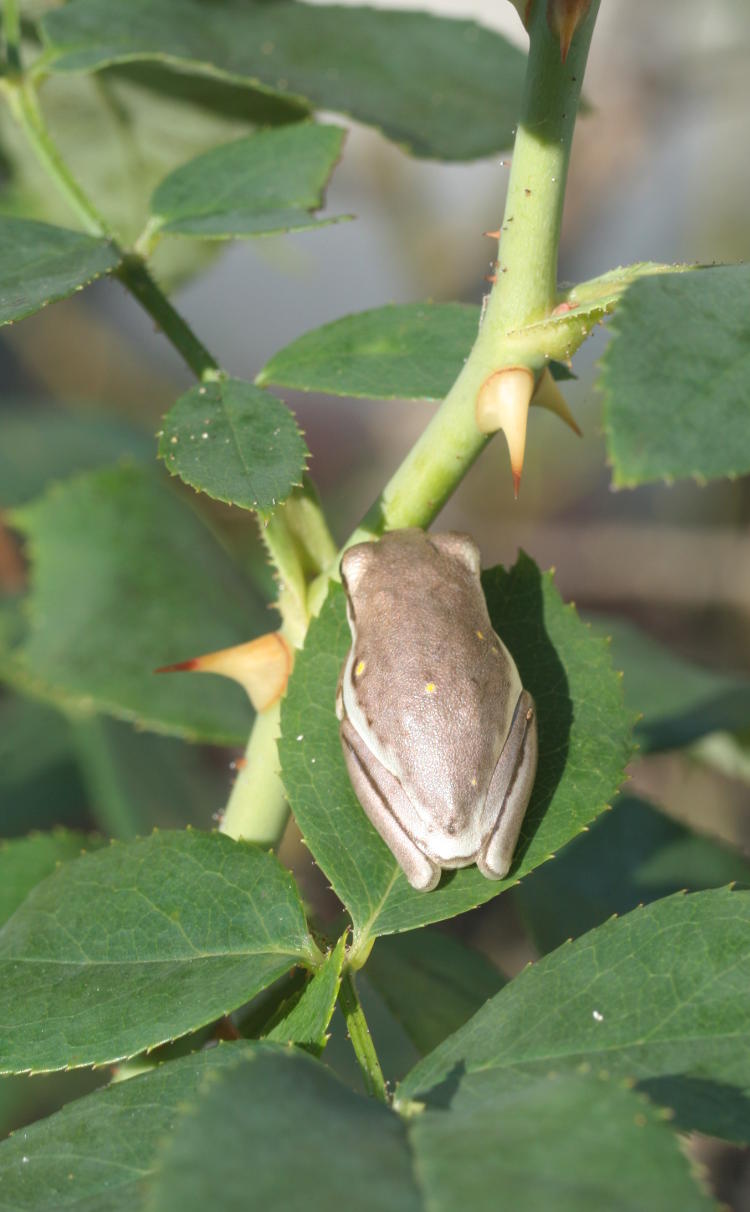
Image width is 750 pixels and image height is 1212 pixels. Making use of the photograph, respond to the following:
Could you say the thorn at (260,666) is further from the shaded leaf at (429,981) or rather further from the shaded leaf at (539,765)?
the shaded leaf at (429,981)

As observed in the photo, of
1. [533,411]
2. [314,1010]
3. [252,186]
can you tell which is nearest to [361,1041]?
[314,1010]

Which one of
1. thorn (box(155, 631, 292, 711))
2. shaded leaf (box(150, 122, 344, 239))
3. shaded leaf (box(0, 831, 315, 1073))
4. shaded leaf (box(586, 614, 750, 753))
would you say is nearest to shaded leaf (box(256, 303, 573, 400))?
shaded leaf (box(150, 122, 344, 239))

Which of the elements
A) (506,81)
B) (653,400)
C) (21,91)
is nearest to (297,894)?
(653,400)

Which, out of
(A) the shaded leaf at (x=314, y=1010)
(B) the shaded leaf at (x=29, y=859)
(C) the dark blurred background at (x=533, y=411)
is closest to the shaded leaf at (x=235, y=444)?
(A) the shaded leaf at (x=314, y=1010)

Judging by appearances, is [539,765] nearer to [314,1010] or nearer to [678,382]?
[314,1010]

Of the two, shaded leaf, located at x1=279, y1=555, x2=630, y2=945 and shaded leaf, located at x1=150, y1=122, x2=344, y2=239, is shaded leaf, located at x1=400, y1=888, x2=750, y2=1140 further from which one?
shaded leaf, located at x1=150, y1=122, x2=344, y2=239

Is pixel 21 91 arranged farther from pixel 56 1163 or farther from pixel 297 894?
pixel 56 1163
